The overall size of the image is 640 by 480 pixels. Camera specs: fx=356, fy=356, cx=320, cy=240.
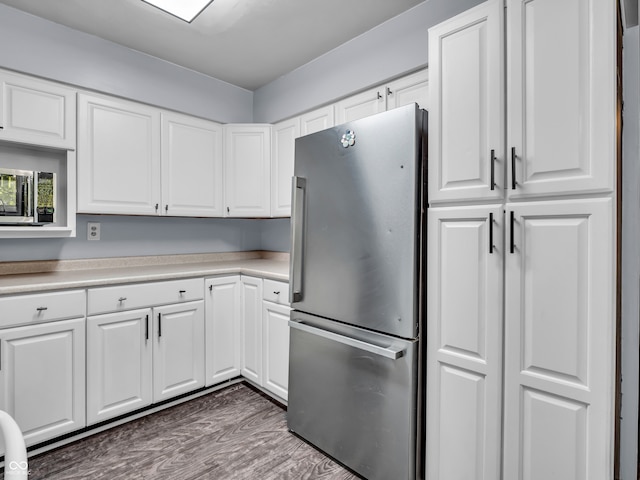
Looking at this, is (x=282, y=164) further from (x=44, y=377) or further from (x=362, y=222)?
(x=44, y=377)

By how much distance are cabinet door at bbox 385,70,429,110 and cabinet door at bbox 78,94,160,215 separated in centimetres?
169

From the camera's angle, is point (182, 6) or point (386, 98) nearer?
point (182, 6)

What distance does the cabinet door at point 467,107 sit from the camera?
1312 millimetres

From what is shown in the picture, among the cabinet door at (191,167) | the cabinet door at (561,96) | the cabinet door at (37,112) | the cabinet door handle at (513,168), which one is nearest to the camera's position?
the cabinet door at (561,96)

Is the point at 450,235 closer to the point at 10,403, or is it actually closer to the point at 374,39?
the point at 374,39

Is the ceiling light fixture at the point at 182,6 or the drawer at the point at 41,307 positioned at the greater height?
the ceiling light fixture at the point at 182,6

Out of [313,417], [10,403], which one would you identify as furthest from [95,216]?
[313,417]

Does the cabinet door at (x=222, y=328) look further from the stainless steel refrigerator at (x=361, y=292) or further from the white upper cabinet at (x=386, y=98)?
the white upper cabinet at (x=386, y=98)

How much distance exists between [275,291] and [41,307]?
49.8 inches

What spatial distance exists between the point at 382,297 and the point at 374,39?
1.69 meters

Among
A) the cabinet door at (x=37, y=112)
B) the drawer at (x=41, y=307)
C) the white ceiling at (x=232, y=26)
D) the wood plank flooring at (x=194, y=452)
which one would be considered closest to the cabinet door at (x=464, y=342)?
the wood plank flooring at (x=194, y=452)

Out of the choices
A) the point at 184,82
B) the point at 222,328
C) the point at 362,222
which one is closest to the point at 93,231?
the point at 222,328

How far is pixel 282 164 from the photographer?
2930 mm

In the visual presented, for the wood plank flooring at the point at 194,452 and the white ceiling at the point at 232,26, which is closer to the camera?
the wood plank flooring at the point at 194,452
